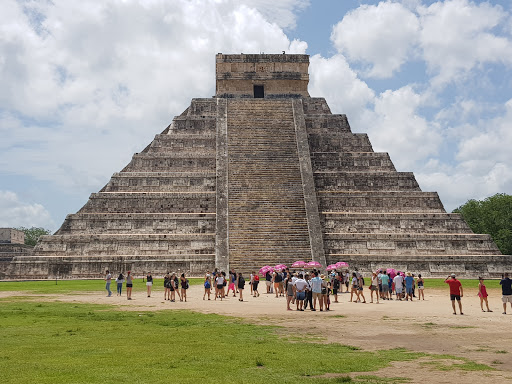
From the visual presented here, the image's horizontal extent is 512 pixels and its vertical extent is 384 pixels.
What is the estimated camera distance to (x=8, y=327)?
11.9 metres

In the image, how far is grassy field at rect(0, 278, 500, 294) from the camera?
2343cm

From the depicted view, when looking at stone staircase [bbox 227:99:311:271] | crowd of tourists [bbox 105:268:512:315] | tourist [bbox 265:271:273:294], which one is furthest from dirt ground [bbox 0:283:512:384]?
stone staircase [bbox 227:99:311:271]

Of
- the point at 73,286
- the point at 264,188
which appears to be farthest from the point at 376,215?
the point at 73,286

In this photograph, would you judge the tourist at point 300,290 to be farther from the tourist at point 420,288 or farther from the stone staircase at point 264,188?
the stone staircase at point 264,188

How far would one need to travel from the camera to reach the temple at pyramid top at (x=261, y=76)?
4456 centimetres

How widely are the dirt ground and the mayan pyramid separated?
7736 millimetres

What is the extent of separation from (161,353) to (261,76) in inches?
1499

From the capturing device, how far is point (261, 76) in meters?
44.8

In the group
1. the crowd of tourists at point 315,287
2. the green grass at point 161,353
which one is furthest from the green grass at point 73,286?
the green grass at point 161,353

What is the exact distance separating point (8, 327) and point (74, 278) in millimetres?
18476

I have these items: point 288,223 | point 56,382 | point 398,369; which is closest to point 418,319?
point 398,369

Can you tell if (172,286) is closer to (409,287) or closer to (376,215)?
(409,287)

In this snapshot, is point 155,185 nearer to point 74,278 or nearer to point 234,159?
point 234,159

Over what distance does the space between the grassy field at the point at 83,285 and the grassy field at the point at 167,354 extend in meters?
10.2
